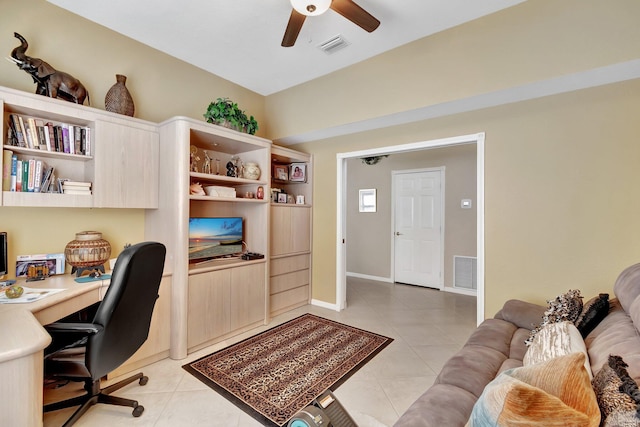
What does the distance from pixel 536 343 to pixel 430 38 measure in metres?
2.60

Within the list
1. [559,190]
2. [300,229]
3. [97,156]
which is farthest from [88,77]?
[559,190]

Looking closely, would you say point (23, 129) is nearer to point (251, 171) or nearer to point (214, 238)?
point (214, 238)

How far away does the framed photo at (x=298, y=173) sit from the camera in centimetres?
399

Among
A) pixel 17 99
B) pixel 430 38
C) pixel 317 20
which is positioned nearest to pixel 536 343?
pixel 430 38

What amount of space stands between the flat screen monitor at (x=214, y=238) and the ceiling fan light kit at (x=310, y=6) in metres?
1.98

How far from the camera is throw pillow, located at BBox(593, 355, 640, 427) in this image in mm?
680

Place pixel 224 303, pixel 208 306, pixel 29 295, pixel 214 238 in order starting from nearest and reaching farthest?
pixel 29 295, pixel 208 306, pixel 224 303, pixel 214 238

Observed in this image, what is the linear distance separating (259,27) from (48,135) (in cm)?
188

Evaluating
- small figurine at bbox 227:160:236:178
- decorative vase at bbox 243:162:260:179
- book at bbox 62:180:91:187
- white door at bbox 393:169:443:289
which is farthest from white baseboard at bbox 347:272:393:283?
book at bbox 62:180:91:187

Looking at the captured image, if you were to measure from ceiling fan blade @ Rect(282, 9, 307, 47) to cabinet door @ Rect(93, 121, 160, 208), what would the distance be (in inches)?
57.4

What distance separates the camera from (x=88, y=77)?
2459 millimetres

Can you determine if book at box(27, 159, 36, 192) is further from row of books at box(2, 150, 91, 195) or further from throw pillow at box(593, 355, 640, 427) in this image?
throw pillow at box(593, 355, 640, 427)

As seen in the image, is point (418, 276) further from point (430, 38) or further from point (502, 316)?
point (430, 38)

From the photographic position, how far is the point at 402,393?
2.01m
